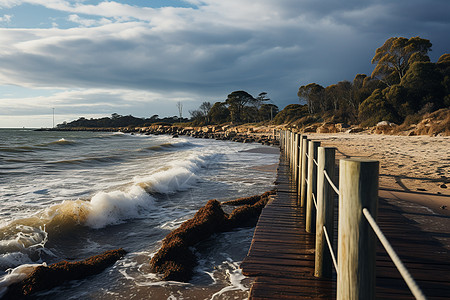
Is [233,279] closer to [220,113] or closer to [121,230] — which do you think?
[121,230]

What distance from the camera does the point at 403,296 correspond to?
255 centimetres

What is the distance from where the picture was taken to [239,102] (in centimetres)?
7875

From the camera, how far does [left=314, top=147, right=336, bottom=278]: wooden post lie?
2.83 meters

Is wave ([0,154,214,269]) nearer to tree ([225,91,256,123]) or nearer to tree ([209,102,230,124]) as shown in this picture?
tree ([225,91,256,123])

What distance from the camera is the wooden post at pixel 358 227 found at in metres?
1.46

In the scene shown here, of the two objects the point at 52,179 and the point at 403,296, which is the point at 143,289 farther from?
the point at 52,179

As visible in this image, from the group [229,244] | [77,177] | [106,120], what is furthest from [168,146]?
[106,120]

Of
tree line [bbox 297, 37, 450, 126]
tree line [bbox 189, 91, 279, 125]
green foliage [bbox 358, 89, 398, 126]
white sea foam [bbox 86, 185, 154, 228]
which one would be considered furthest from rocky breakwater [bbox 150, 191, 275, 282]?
tree line [bbox 189, 91, 279, 125]

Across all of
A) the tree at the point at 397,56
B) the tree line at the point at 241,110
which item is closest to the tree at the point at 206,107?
the tree line at the point at 241,110

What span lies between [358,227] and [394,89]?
35.8 metres

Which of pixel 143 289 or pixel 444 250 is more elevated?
pixel 444 250

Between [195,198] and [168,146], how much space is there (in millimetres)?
25148

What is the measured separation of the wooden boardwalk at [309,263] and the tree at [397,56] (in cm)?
3915

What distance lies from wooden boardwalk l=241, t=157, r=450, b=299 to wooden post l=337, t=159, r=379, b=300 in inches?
49.6
